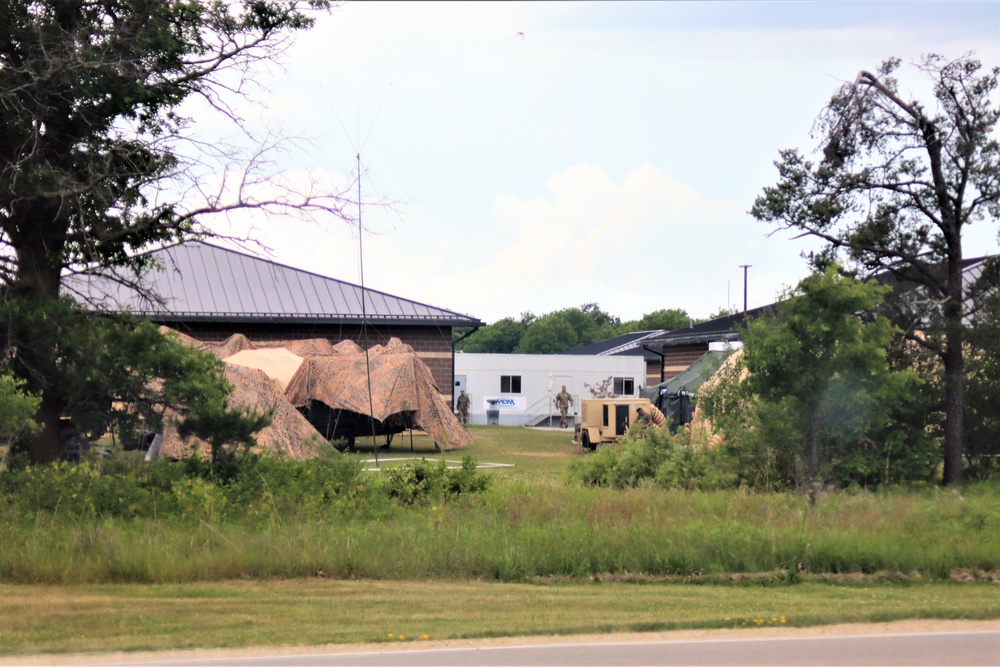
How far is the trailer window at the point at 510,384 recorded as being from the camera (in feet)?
202

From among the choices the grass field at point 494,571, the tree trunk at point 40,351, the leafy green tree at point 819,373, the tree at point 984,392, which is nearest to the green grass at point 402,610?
the grass field at point 494,571

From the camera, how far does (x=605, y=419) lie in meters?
33.9

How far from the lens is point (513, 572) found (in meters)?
11.6

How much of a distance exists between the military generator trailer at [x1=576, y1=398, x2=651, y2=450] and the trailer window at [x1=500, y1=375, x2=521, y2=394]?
26.5m

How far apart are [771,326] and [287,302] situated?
25.6 m

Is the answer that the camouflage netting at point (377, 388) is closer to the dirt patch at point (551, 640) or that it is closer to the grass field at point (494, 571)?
the grass field at point (494, 571)

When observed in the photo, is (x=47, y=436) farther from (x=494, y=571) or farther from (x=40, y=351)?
(x=494, y=571)

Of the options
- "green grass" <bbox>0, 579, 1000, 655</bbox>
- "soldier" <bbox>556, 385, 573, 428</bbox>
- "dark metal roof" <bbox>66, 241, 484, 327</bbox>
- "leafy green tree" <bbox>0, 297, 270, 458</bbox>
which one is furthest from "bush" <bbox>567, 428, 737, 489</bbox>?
"soldier" <bbox>556, 385, 573, 428</bbox>

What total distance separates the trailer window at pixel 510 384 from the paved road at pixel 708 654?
53.0 metres

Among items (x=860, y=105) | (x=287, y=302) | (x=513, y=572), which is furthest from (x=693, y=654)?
(x=287, y=302)

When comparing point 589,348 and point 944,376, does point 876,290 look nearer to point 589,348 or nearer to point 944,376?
point 944,376

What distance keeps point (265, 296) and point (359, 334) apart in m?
3.69

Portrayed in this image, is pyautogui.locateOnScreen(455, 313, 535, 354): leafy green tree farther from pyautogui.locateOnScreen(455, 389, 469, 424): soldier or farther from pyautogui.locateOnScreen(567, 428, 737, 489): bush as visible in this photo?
pyautogui.locateOnScreen(567, 428, 737, 489): bush

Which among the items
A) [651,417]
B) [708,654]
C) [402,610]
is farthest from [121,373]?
[651,417]
